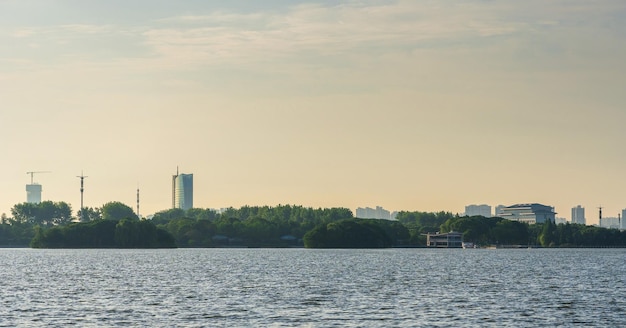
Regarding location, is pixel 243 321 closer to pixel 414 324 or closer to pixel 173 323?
pixel 173 323

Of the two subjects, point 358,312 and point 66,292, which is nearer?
point 358,312

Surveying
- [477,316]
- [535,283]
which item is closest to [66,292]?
[477,316]

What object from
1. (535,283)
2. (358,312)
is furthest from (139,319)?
(535,283)

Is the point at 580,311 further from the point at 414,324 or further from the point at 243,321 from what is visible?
the point at 243,321

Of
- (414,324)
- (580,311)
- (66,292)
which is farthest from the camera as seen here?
(66,292)

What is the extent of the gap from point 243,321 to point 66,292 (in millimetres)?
41079

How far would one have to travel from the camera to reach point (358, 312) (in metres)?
96.5

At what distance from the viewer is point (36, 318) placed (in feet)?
302

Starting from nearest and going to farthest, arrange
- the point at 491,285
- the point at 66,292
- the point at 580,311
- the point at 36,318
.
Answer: the point at 36,318 < the point at 580,311 < the point at 66,292 < the point at 491,285

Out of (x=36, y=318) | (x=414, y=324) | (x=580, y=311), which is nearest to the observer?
(x=414, y=324)

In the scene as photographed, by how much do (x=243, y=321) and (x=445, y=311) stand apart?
19653 mm

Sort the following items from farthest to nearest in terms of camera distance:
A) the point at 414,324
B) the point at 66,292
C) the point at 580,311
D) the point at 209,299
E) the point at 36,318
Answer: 1. the point at 66,292
2. the point at 209,299
3. the point at 580,311
4. the point at 36,318
5. the point at 414,324

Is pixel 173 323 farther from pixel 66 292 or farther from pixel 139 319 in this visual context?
pixel 66 292

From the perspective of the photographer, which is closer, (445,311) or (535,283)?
(445,311)
